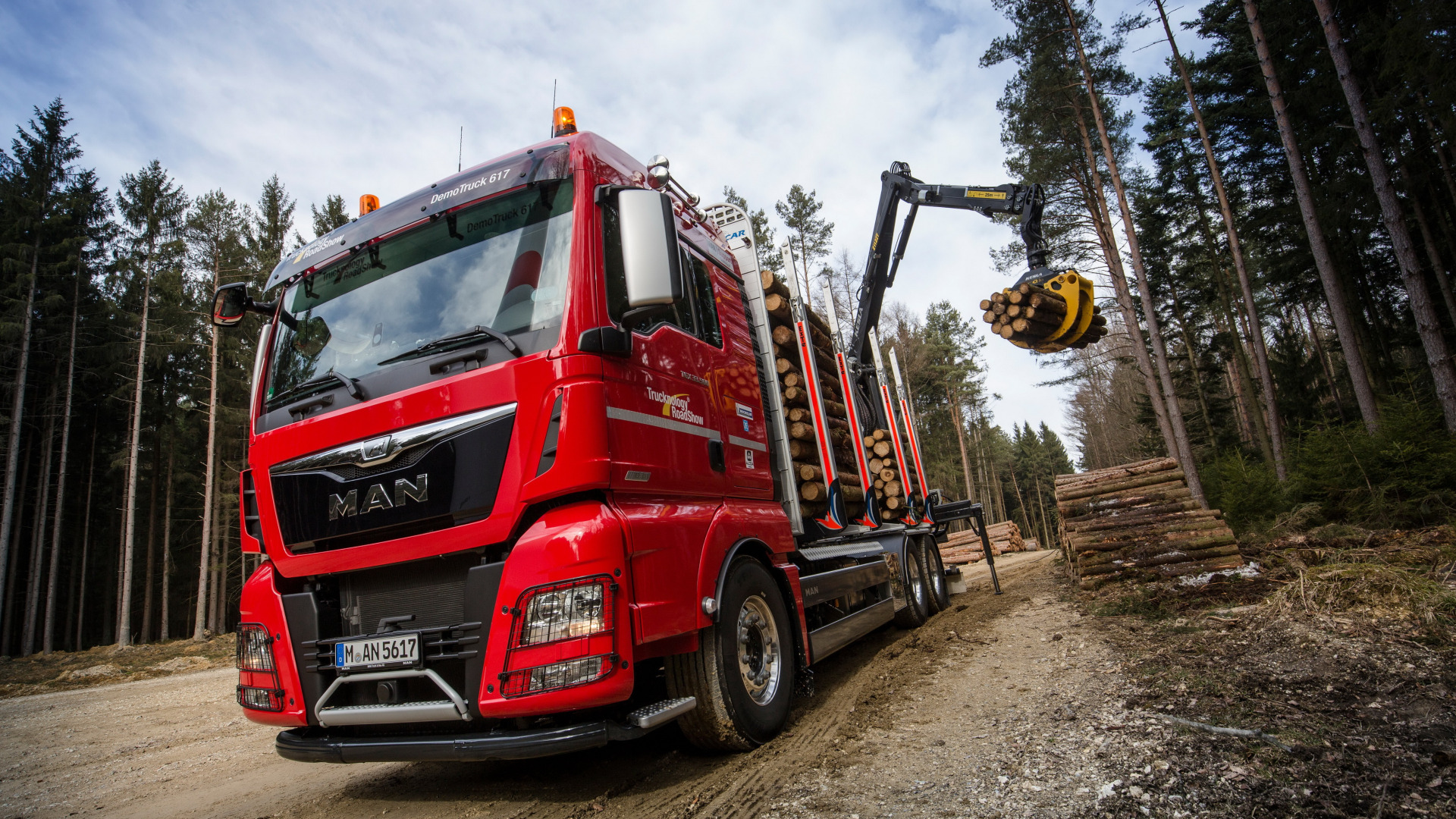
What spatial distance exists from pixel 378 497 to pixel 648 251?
1564 millimetres

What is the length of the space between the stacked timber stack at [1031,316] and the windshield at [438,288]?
19.7 feet

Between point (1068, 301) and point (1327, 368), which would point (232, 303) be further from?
point (1327, 368)

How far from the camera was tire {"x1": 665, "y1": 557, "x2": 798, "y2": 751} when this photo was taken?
305 centimetres

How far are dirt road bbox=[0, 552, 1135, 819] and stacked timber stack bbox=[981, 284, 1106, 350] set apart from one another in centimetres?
328

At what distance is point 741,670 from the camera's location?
329 centimetres

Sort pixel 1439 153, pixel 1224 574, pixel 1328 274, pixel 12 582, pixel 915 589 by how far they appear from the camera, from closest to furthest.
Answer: pixel 1224 574, pixel 915 589, pixel 1328 274, pixel 1439 153, pixel 12 582

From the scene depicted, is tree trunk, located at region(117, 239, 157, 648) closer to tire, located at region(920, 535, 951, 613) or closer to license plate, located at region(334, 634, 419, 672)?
license plate, located at region(334, 634, 419, 672)

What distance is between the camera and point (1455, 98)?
10672 millimetres

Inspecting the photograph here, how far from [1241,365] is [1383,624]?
21569 mm

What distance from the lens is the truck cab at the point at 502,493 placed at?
254 cm

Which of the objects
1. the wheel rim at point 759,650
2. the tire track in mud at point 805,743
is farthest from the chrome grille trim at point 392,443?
the tire track in mud at point 805,743

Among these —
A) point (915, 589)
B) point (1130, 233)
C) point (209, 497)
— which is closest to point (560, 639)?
point (915, 589)

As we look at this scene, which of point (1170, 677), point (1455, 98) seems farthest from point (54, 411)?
point (1455, 98)

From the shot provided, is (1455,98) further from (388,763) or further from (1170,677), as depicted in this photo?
(388,763)
